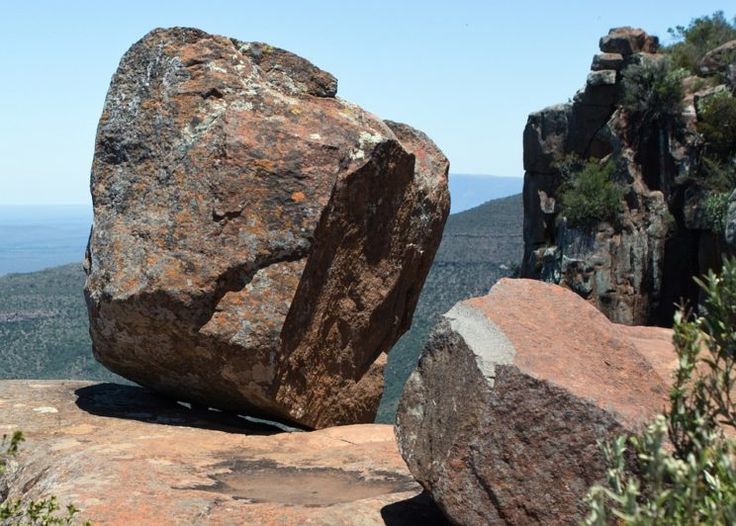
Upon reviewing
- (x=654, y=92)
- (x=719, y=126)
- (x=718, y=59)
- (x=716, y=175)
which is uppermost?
(x=718, y=59)

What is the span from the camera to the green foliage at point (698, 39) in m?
44.1

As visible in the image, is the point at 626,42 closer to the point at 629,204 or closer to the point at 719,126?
the point at 629,204

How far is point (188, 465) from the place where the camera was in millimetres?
6961

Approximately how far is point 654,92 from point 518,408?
122 feet

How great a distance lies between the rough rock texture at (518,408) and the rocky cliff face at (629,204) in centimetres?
3134

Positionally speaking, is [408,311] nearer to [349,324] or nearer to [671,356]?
[349,324]

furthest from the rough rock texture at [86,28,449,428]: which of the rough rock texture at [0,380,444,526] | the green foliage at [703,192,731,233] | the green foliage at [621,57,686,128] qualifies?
the green foliage at [621,57,686,128]

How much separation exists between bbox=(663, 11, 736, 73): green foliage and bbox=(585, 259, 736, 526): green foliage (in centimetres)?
4197

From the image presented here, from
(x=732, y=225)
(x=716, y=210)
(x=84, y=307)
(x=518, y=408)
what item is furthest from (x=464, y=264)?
(x=518, y=408)

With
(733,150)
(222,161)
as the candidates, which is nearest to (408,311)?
(222,161)

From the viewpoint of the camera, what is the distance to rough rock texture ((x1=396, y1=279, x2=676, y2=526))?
4836 millimetres

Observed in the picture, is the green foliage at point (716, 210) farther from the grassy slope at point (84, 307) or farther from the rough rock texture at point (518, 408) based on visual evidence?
the rough rock texture at point (518, 408)

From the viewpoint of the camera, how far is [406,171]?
360 inches

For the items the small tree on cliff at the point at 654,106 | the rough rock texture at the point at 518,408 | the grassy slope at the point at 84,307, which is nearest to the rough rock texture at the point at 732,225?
the small tree on cliff at the point at 654,106
